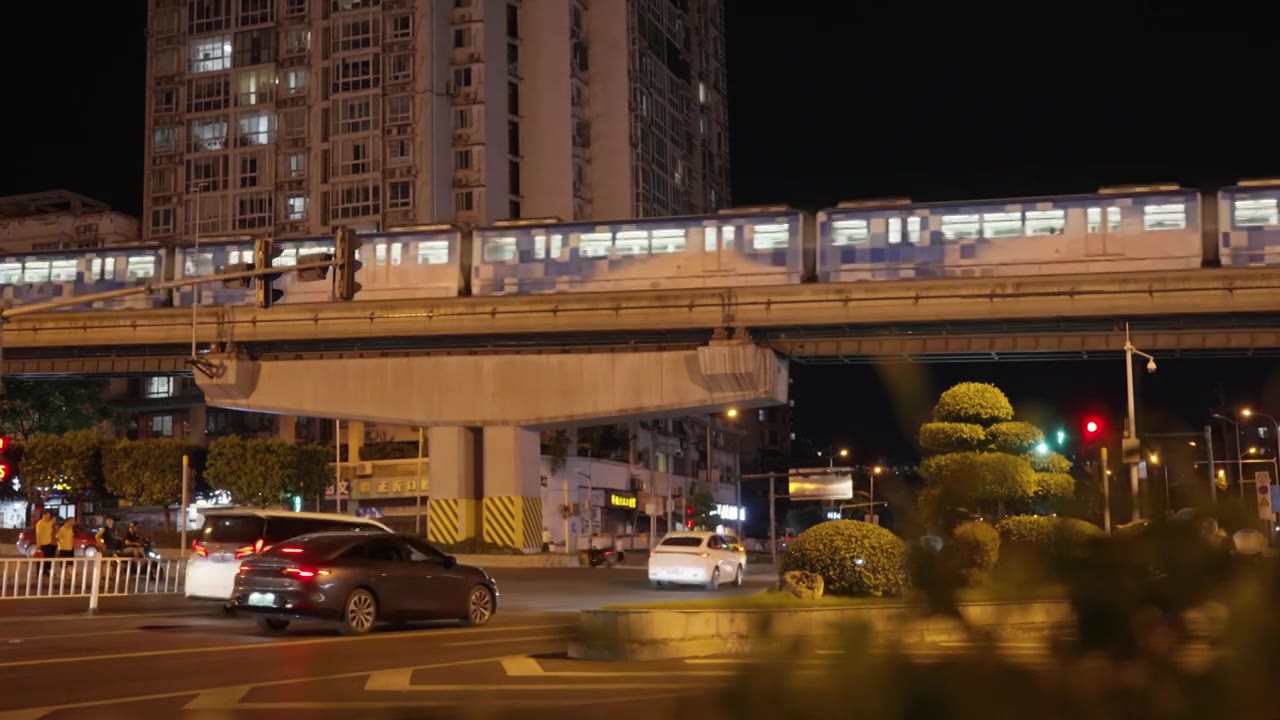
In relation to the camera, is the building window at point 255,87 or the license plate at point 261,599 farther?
the building window at point 255,87

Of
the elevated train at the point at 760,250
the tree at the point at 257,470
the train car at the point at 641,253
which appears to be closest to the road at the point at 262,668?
the elevated train at the point at 760,250

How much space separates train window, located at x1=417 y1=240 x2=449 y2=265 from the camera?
4684cm

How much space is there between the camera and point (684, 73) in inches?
4454

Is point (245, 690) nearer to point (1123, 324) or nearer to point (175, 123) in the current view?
point (1123, 324)

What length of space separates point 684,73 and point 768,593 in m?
97.6

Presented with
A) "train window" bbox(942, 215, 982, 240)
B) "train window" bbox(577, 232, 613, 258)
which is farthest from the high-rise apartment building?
"train window" bbox(942, 215, 982, 240)

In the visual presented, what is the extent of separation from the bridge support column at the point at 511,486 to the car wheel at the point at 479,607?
28309mm

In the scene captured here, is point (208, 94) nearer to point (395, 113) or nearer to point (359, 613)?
point (395, 113)

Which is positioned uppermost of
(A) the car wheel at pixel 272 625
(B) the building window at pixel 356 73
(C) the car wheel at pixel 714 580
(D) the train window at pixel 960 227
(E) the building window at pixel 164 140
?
(B) the building window at pixel 356 73

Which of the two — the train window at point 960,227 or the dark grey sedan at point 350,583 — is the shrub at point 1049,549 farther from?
the train window at point 960,227

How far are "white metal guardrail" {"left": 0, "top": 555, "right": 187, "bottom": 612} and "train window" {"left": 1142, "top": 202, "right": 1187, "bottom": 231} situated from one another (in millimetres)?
27606

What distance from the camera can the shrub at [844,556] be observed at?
1829 cm

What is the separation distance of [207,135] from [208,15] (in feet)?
26.7

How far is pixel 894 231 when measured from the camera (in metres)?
42.2
